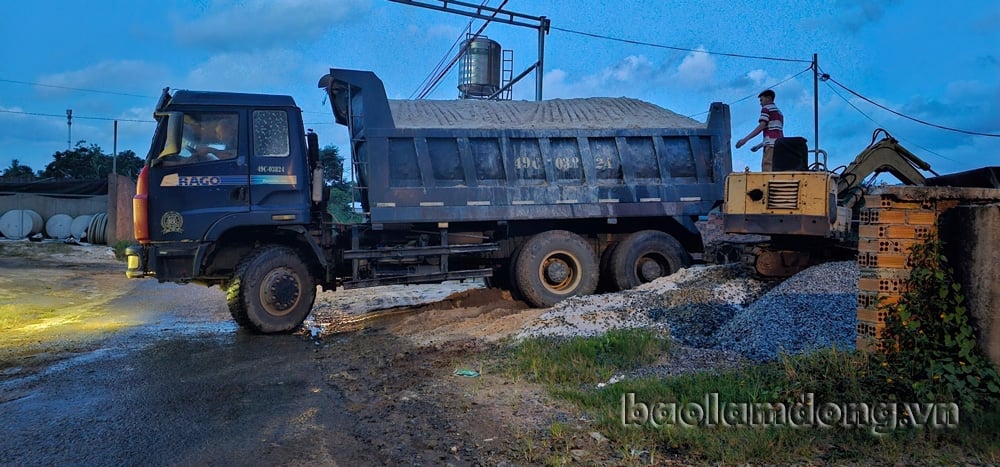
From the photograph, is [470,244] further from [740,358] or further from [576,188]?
[740,358]

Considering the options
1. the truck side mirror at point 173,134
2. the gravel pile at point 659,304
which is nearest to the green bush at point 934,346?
the gravel pile at point 659,304

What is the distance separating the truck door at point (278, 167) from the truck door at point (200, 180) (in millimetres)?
128

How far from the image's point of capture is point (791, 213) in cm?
753

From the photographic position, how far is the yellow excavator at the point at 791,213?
741cm

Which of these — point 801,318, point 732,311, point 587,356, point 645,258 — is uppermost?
point 645,258

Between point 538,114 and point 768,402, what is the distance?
20.8ft

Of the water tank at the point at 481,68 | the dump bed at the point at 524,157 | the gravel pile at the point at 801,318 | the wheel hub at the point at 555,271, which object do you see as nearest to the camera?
the gravel pile at the point at 801,318

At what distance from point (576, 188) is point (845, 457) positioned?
6.09m

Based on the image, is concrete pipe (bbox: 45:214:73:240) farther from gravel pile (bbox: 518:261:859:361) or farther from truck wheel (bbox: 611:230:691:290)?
gravel pile (bbox: 518:261:859:361)

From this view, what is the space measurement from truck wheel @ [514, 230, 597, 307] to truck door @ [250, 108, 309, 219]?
3.11m

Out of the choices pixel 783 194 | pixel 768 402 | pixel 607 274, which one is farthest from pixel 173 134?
pixel 783 194

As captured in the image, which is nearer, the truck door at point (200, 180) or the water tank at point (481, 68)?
the truck door at point (200, 180)

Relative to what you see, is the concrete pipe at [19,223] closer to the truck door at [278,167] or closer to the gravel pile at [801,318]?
the truck door at [278,167]

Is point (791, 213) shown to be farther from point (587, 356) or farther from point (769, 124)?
point (587, 356)
